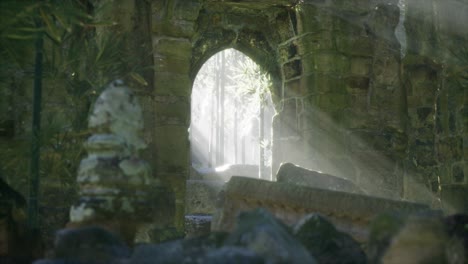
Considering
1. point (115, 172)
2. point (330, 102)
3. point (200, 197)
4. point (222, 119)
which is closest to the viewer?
point (115, 172)

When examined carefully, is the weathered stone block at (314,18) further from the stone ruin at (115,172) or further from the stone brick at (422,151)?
the stone ruin at (115,172)

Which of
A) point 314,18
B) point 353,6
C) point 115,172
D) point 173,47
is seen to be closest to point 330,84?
point 314,18

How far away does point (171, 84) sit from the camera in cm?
609

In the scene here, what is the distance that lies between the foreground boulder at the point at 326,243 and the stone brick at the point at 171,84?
9.85ft

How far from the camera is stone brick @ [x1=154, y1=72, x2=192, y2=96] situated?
19.9ft

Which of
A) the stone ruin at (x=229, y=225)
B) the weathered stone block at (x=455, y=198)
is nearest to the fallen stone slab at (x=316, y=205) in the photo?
the stone ruin at (x=229, y=225)

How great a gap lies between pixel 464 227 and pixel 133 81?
12.0 ft

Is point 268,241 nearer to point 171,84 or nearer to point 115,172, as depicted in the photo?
point 115,172

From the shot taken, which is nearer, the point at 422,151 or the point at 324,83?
the point at 324,83

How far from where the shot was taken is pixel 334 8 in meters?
6.99

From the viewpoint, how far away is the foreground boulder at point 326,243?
10.1 ft

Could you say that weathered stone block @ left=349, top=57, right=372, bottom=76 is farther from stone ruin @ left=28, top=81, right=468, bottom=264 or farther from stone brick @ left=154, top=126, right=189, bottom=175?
stone ruin @ left=28, top=81, right=468, bottom=264

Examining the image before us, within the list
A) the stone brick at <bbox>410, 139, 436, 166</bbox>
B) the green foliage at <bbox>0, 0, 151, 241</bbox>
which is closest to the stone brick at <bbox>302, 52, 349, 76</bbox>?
the stone brick at <bbox>410, 139, 436, 166</bbox>

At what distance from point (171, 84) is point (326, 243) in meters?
3.24
